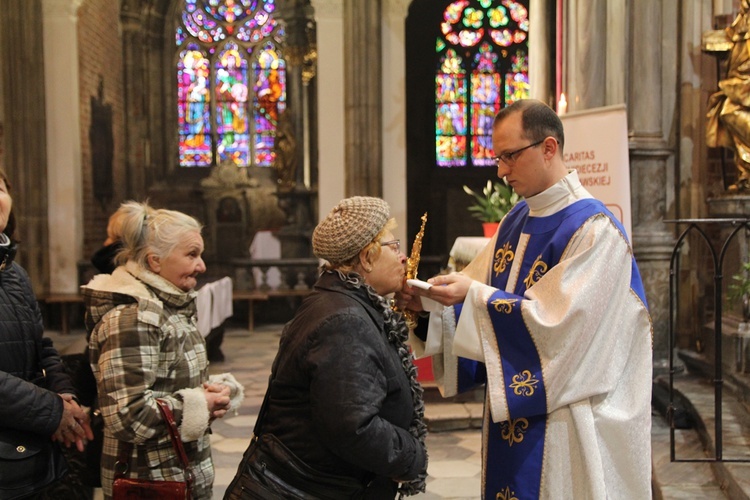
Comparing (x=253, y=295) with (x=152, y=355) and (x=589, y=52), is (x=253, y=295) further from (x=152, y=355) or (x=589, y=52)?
(x=152, y=355)

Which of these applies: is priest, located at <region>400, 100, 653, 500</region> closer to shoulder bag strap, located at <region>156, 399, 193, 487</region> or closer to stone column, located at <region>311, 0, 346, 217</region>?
shoulder bag strap, located at <region>156, 399, 193, 487</region>

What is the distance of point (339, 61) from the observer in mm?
11102

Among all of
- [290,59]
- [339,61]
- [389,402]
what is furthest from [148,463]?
[290,59]

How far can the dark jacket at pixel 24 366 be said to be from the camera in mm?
2193

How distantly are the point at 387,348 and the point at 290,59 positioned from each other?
43.8 ft

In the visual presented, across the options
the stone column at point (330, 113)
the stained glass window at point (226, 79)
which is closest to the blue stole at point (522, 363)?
the stone column at point (330, 113)

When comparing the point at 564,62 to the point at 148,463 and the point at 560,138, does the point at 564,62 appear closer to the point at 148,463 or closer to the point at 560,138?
the point at 560,138

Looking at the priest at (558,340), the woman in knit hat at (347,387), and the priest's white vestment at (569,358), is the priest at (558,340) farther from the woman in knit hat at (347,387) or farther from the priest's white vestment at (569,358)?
the woman in knit hat at (347,387)

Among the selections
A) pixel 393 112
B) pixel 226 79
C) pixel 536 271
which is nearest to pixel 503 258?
pixel 536 271

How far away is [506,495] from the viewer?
2346 mm

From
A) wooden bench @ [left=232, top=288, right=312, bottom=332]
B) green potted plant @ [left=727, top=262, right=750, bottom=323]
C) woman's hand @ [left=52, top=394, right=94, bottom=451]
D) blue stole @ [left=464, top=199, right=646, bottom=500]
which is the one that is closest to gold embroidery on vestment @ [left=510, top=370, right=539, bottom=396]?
blue stole @ [left=464, top=199, right=646, bottom=500]

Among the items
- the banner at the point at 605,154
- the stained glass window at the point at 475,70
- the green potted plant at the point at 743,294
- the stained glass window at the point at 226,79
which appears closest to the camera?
the green potted plant at the point at 743,294

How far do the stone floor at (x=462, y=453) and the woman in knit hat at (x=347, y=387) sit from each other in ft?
6.53

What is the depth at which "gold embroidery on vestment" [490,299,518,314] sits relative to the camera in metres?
2.20
